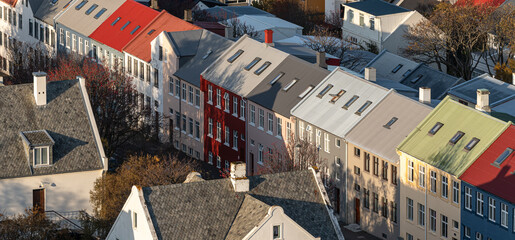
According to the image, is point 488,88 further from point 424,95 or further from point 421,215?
point 421,215

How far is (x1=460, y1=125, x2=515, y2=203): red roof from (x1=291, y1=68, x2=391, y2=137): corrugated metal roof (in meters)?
14.8

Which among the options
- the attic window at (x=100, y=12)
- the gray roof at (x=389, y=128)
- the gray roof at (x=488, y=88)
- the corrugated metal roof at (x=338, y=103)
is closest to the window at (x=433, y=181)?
the gray roof at (x=389, y=128)

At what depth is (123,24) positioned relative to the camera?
15838 cm

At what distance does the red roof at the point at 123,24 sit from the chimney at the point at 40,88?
4383 cm

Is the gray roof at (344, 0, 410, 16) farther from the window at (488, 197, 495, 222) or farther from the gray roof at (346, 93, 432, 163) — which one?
the window at (488, 197, 495, 222)

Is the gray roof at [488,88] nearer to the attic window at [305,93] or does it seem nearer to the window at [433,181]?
the attic window at [305,93]

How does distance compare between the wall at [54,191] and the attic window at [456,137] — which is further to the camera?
the attic window at [456,137]

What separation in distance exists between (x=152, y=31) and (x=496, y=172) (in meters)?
54.6

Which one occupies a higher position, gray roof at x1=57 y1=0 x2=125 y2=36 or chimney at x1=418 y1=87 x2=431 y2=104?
chimney at x1=418 y1=87 x2=431 y2=104

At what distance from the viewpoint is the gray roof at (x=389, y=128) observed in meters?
116

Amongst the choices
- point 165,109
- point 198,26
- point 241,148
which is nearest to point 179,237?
point 241,148

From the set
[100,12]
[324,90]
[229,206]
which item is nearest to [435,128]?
[324,90]

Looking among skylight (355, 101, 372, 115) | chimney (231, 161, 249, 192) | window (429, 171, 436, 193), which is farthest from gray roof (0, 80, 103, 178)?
window (429, 171, 436, 193)

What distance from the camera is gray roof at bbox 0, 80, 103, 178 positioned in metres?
107
